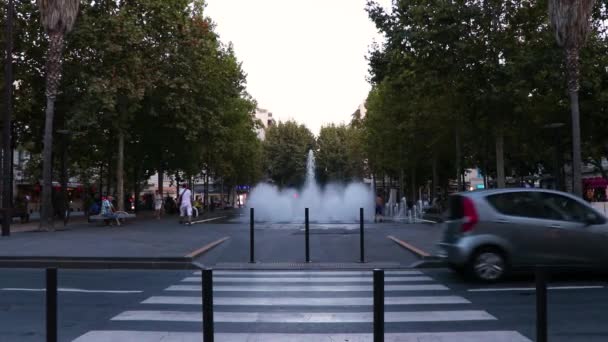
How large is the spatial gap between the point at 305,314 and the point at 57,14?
67.1 ft

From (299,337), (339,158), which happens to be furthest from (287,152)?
(299,337)

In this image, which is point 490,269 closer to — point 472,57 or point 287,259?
point 287,259

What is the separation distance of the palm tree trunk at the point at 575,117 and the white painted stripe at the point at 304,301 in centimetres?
1435

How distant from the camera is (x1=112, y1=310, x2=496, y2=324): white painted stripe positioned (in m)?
8.21

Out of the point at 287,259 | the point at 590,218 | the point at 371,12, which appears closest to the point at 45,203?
the point at 287,259

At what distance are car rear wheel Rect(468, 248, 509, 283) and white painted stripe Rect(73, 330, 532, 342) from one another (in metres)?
4.03

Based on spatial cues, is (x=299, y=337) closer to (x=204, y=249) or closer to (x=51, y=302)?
(x=51, y=302)

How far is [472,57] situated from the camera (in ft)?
90.0

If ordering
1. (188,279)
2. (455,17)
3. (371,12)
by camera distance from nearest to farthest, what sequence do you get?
1. (188,279)
2. (455,17)
3. (371,12)

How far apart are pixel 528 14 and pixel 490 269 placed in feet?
65.9

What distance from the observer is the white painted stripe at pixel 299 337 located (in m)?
7.10

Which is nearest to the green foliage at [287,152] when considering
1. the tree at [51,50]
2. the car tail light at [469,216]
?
the tree at [51,50]

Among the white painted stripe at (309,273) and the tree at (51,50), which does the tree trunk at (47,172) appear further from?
the white painted stripe at (309,273)

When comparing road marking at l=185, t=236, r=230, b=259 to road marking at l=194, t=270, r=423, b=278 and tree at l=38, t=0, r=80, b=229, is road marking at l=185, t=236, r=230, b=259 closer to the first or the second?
road marking at l=194, t=270, r=423, b=278
